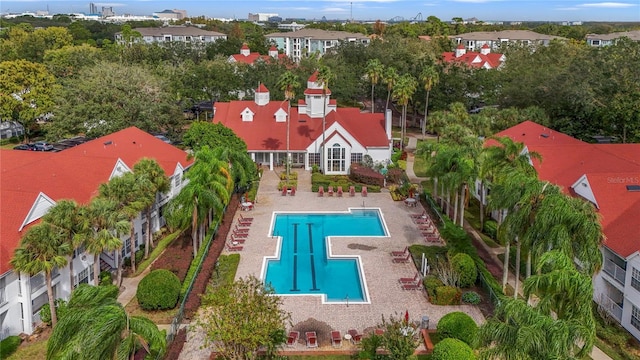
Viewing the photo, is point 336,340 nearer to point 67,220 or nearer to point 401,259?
point 401,259

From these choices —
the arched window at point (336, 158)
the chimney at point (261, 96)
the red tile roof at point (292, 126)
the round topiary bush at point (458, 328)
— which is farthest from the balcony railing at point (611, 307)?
the chimney at point (261, 96)

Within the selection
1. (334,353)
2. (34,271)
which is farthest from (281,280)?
(34,271)

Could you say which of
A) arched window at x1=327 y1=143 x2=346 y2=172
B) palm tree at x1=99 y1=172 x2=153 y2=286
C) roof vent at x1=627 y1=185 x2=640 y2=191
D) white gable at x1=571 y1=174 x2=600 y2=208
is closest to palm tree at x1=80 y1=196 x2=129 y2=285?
palm tree at x1=99 y1=172 x2=153 y2=286

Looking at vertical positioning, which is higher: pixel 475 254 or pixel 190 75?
pixel 190 75

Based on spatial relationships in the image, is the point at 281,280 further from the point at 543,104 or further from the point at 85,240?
the point at 543,104

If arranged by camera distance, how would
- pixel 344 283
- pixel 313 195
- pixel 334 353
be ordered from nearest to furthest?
pixel 334 353
pixel 344 283
pixel 313 195


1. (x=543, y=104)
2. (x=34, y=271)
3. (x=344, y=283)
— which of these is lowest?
(x=344, y=283)

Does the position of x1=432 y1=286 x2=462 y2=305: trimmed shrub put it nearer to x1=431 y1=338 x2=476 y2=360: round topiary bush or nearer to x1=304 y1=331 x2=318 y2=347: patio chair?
x1=431 y1=338 x2=476 y2=360: round topiary bush

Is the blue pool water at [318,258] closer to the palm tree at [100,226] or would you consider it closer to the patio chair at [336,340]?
the patio chair at [336,340]
